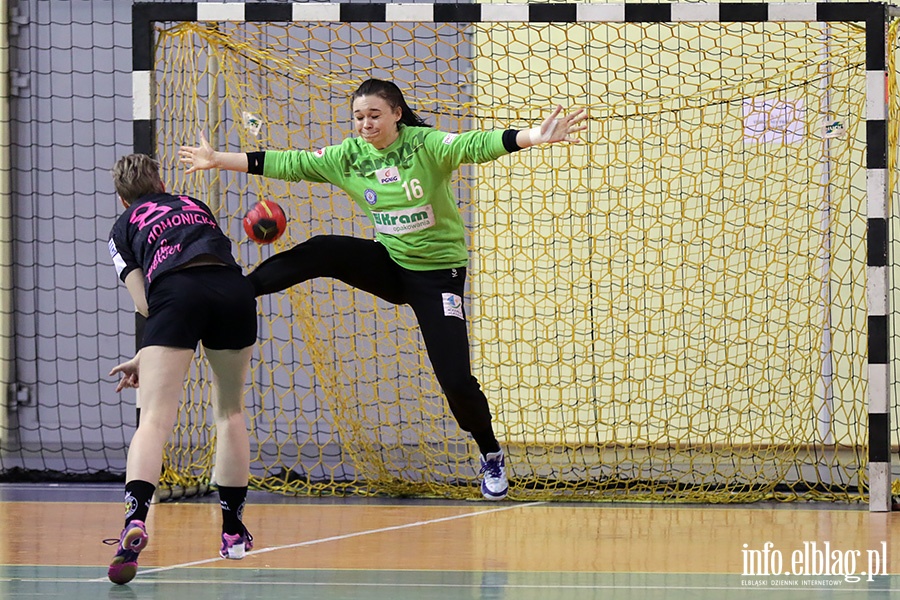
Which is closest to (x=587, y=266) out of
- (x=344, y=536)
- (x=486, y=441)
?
(x=486, y=441)

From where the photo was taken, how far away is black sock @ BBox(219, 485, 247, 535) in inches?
168

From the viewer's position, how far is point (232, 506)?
4.29m

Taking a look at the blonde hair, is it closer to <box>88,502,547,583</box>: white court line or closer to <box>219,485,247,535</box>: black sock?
<box>219,485,247,535</box>: black sock

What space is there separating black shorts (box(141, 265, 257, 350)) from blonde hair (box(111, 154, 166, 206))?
40 centimetres

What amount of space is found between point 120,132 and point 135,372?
4.60m

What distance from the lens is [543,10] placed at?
Result: 5734 mm

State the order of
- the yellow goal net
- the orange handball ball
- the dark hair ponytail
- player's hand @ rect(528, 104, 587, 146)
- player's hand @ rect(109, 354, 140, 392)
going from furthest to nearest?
1. the yellow goal net
2. the dark hair ponytail
3. the orange handball ball
4. player's hand @ rect(528, 104, 587, 146)
5. player's hand @ rect(109, 354, 140, 392)

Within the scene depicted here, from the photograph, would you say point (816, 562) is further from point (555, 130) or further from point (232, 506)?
point (232, 506)

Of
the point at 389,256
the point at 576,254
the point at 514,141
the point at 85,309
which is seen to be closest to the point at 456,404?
the point at 389,256

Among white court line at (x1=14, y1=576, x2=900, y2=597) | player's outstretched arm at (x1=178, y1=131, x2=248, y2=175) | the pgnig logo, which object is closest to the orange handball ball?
player's outstretched arm at (x1=178, y1=131, x2=248, y2=175)

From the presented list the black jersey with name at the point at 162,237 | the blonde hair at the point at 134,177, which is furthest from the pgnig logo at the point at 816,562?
the blonde hair at the point at 134,177

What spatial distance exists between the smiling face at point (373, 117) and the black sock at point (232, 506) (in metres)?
1.57

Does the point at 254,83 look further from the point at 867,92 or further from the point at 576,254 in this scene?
the point at 867,92

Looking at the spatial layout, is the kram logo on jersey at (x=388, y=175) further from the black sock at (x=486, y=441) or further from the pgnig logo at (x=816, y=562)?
the pgnig logo at (x=816, y=562)
